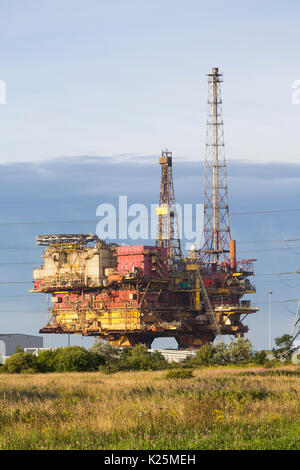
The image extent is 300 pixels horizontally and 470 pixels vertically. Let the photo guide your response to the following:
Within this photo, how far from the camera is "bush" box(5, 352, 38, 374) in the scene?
75688 mm

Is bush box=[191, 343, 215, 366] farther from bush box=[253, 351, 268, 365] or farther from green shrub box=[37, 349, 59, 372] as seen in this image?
green shrub box=[37, 349, 59, 372]

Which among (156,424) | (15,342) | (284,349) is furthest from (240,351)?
(156,424)

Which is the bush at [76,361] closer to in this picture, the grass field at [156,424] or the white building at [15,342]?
the grass field at [156,424]

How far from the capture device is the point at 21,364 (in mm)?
76625

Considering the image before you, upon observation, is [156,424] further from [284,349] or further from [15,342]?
[15,342]

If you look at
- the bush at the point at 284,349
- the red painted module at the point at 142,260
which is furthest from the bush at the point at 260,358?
the red painted module at the point at 142,260

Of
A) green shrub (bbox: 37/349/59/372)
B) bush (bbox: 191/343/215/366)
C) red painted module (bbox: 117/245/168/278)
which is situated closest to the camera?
green shrub (bbox: 37/349/59/372)

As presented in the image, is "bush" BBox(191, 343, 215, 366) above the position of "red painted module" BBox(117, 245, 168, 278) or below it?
below

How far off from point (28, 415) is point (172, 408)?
17.9 feet

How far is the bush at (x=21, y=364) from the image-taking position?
7569cm


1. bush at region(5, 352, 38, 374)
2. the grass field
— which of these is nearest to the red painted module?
bush at region(5, 352, 38, 374)

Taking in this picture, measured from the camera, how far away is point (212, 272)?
455 ft
